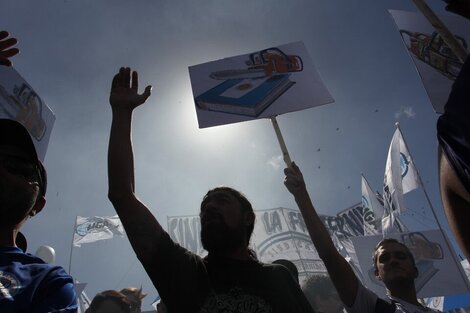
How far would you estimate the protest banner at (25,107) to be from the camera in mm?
2896

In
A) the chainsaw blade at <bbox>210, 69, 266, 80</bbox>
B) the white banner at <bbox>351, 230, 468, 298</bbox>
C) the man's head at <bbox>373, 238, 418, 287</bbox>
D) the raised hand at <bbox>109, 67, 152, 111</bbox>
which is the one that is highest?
the chainsaw blade at <bbox>210, 69, 266, 80</bbox>

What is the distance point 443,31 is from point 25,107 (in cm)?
409

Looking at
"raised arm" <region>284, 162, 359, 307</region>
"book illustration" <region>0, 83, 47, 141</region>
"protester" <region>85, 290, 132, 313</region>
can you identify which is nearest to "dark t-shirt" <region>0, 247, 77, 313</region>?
"raised arm" <region>284, 162, 359, 307</region>

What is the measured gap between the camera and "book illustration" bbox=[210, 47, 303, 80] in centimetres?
457

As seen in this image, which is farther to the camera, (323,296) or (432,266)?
(432,266)

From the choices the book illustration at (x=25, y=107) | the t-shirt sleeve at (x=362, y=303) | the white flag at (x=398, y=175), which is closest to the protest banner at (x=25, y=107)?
the book illustration at (x=25, y=107)

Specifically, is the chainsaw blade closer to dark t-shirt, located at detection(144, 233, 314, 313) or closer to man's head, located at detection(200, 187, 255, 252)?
man's head, located at detection(200, 187, 255, 252)

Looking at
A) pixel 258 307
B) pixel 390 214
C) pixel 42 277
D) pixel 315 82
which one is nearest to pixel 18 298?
pixel 42 277

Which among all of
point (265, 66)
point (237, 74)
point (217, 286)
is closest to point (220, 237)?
point (217, 286)

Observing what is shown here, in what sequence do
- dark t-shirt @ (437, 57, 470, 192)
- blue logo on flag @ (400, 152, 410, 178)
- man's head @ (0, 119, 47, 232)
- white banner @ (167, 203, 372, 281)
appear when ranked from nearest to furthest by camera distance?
dark t-shirt @ (437, 57, 470, 192)
man's head @ (0, 119, 47, 232)
blue logo on flag @ (400, 152, 410, 178)
white banner @ (167, 203, 372, 281)

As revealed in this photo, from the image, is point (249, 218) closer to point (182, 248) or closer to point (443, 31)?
point (182, 248)

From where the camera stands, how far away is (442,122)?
836 millimetres

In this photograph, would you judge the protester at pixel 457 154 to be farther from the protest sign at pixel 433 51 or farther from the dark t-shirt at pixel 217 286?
the protest sign at pixel 433 51

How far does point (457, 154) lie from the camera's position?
787 mm
